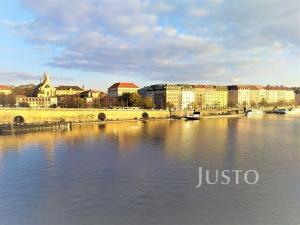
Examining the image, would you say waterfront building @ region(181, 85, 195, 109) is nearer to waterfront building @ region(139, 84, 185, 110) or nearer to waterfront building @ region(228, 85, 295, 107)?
waterfront building @ region(139, 84, 185, 110)

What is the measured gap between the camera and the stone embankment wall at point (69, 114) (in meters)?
37.4

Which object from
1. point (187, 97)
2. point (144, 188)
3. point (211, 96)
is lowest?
point (144, 188)

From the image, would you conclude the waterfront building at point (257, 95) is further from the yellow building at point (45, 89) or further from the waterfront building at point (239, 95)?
the yellow building at point (45, 89)

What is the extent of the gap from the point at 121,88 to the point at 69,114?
37.7 meters

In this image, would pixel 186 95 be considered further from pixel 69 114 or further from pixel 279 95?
pixel 69 114

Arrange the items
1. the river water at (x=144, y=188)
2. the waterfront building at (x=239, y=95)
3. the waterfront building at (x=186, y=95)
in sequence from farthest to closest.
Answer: the waterfront building at (x=239, y=95) < the waterfront building at (x=186, y=95) < the river water at (x=144, y=188)

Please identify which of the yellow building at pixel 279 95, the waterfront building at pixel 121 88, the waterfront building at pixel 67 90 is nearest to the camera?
the waterfront building at pixel 121 88

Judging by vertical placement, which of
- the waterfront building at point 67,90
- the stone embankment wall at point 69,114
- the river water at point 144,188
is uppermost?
the waterfront building at point 67,90

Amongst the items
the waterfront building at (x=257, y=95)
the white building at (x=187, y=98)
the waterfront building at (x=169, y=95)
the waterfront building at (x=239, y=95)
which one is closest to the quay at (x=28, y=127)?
the waterfront building at (x=169, y=95)

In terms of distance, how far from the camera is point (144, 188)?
12.3 metres

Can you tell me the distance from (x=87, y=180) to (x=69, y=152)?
714 cm

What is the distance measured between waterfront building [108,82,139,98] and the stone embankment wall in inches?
1005

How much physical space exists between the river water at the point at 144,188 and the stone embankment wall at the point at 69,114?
17.3m

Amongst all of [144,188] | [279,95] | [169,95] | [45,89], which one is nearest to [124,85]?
[169,95]
